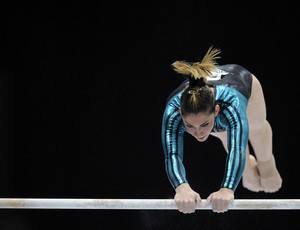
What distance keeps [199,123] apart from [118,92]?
6.69 ft

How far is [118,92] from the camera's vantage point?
15.7 feet

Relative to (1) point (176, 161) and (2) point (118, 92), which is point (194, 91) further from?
(2) point (118, 92)

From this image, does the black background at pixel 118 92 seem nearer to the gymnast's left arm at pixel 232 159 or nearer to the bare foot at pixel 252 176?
the bare foot at pixel 252 176

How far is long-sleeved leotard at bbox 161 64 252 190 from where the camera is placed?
281 cm

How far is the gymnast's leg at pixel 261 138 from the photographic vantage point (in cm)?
358

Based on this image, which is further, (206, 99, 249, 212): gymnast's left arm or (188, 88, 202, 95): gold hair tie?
(188, 88, 202, 95): gold hair tie

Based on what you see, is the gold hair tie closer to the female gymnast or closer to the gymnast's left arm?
the female gymnast

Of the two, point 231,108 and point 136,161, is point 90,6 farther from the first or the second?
point 231,108

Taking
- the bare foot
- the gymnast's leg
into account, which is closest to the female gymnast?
the gymnast's leg

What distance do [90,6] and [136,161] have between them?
1.36m

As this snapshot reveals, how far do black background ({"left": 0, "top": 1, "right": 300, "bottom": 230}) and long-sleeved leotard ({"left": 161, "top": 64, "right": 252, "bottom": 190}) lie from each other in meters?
1.60

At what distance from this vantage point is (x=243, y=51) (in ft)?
15.7

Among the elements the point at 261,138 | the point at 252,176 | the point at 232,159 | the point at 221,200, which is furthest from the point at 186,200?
the point at 252,176

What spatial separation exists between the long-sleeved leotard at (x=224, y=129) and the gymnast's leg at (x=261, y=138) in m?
0.37
